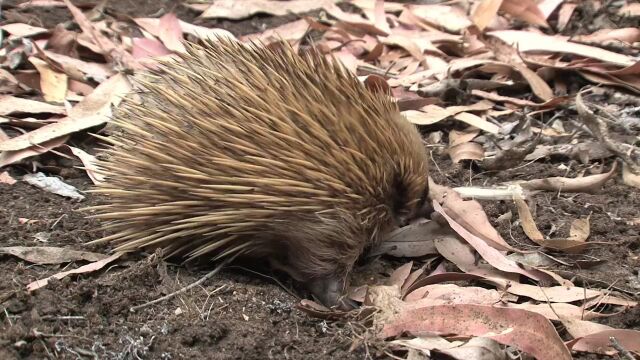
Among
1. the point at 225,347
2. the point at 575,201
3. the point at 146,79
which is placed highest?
the point at 146,79

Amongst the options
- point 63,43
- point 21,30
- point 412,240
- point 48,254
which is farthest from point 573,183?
point 21,30

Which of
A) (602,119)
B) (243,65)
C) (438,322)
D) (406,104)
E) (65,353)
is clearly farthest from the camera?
(406,104)

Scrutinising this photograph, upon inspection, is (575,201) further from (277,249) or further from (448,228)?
(277,249)

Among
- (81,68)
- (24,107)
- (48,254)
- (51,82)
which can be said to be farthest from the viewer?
(81,68)

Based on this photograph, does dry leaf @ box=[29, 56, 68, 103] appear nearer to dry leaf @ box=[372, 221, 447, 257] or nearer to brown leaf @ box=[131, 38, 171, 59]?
brown leaf @ box=[131, 38, 171, 59]

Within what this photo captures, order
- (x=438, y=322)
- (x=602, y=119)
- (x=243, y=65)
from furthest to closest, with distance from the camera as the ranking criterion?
(x=602, y=119) < (x=243, y=65) < (x=438, y=322)

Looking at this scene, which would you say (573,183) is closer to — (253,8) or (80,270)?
(80,270)

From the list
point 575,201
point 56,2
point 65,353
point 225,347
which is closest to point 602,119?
point 575,201
